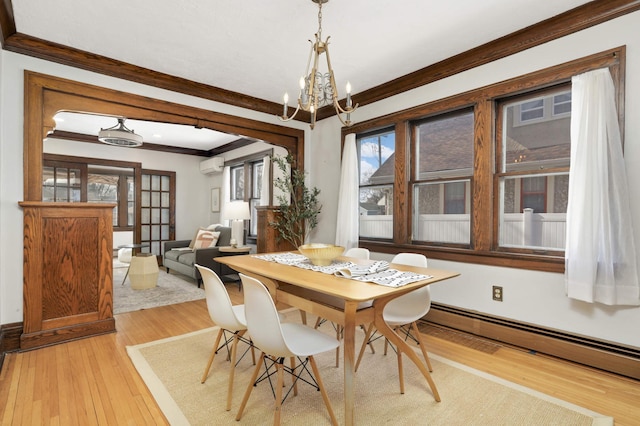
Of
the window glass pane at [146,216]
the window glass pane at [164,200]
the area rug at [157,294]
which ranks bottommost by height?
the area rug at [157,294]

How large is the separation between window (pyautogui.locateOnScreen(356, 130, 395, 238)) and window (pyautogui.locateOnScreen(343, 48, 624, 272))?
0.15 feet

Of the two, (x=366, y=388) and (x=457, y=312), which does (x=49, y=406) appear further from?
(x=457, y=312)

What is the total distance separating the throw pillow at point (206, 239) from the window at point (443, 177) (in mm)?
3664

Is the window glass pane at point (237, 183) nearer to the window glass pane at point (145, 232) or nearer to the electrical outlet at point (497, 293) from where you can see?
the window glass pane at point (145, 232)

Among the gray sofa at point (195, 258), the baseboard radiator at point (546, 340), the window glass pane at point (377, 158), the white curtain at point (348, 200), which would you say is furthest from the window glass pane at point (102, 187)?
the baseboard radiator at point (546, 340)

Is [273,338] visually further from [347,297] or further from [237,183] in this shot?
[237,183]

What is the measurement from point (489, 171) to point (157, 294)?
14.4 ft

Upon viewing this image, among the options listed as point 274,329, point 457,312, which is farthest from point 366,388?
point 457,312

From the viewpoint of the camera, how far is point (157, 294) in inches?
176

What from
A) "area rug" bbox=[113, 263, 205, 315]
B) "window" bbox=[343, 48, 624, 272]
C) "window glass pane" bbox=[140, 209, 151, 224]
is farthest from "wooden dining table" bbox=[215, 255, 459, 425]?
"window glass pane" bbox=[140, 209, 151, 224]

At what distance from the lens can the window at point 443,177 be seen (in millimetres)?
3195

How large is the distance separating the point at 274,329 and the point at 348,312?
37 cm

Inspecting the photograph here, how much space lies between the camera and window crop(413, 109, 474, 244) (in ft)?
10.5

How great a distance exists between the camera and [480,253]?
9.63ft
